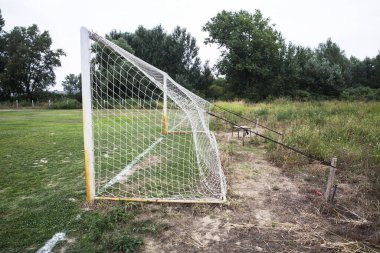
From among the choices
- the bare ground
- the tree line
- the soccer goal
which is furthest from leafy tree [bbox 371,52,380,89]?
the bare ground

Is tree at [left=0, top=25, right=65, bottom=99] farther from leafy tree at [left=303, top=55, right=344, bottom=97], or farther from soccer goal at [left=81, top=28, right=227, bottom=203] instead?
soccer goal at [left=81, top=28, right=227, bottom=203]

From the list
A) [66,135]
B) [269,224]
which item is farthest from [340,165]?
[66,135]

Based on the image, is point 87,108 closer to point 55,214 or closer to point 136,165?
point 55,214

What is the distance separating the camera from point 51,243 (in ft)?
9.17

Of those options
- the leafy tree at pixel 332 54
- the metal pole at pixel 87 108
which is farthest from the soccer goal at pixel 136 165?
the leafy tree at pixel 332 54

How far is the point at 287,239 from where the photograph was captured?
2992 mm

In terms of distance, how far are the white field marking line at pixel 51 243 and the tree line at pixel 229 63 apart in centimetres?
3455

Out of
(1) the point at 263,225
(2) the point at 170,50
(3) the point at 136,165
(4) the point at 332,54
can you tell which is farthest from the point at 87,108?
(4) the point at 332,54

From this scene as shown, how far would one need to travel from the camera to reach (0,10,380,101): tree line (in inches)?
1431

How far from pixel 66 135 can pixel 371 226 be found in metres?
8.83

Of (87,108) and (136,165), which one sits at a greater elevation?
(87,108)

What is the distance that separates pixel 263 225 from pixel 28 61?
42.5 metres

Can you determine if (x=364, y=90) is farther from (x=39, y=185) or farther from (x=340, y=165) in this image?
(x=39, y=185)

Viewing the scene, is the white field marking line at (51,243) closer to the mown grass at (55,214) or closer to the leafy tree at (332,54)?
the mown grass at (55,214)
